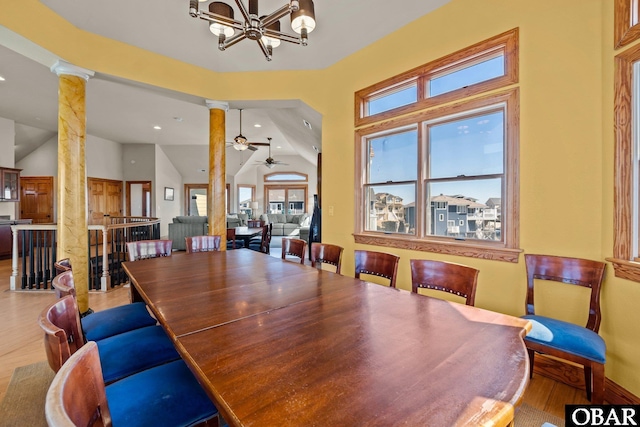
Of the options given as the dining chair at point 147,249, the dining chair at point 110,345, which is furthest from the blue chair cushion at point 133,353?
the dining chair at point 147,249

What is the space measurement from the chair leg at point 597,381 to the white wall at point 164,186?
1038 centimetres

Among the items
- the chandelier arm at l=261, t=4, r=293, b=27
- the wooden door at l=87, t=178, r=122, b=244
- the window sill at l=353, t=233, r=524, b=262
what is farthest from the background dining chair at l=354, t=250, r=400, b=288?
the wooden door at l=87, t=178, r=122, b=244

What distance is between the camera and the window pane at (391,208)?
3.10m

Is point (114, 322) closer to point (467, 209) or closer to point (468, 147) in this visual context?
point (467, 209)

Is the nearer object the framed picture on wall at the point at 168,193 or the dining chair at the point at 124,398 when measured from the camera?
the dining chair at the point at 124,398

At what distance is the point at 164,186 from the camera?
32.4 ft

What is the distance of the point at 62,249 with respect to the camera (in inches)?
125

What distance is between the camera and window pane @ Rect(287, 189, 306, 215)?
488 inches

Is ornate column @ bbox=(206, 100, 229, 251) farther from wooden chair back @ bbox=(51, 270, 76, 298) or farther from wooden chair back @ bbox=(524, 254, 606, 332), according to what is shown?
wooden chair back @ bbox=(524, 254, 606, 332)

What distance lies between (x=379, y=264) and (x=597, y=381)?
1.30 meters

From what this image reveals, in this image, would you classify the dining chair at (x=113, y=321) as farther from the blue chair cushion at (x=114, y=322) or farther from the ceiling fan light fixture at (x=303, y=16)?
the ceiling fan light fixture at (x=303, y=16)

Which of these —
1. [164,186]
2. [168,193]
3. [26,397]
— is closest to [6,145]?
[164,186]

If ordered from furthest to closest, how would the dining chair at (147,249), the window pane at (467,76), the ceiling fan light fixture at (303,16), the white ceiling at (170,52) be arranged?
the white ceiling at (170,52)
the dining chair at (147,249)
the window pane at (467,76)
the ceiling fan light fixture at (303,16)

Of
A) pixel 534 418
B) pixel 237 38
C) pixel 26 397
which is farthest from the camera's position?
pixel 237 38
